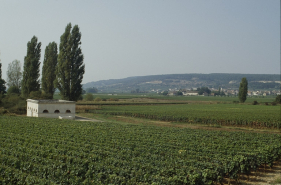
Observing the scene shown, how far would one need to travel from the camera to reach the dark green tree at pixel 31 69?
52.2 meters

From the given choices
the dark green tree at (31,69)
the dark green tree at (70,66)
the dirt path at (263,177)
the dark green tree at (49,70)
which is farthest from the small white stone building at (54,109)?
the dirt path at (263,177)

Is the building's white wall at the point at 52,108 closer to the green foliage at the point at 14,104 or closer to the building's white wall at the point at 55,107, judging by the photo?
the building's white wall at the point at 55,107

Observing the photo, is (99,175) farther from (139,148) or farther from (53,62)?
(53,62)

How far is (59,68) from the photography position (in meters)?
48.3

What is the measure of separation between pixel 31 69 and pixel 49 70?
465cm

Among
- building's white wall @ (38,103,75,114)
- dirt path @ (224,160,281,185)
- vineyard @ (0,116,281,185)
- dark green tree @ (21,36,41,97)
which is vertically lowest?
dirt path @ (224,160,281,185)

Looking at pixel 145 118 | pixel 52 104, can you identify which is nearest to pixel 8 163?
pixel 52 104

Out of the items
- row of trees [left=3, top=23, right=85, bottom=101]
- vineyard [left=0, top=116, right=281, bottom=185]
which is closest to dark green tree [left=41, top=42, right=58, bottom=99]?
row of trees [left=3, top=23, right=85, bottom=101]

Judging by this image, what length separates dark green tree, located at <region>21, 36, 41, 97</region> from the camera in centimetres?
5219

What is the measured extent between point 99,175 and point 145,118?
3651 centimetres

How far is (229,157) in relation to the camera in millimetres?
14055

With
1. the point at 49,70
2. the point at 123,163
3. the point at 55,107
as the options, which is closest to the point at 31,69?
the point at 49,70

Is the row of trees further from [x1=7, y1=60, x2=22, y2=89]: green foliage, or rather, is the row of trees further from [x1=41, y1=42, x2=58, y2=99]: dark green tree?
[x1=7, y1=60, x2=22, y2=89]: green foliage

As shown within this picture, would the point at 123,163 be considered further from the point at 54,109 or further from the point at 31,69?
the point at 31,69
